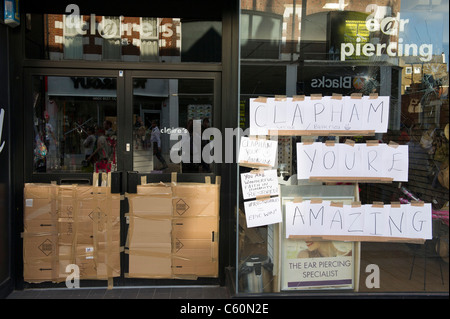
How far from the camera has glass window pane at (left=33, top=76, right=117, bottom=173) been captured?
3.98 m

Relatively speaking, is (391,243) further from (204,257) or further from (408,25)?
(408,25)

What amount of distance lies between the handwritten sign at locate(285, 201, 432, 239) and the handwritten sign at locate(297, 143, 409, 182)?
295mm

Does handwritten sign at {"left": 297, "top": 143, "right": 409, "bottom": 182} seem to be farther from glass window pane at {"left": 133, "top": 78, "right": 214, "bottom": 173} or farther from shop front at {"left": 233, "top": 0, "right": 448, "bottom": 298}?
glass window pane at {"left": 133, "top": 78, "right": 214, "bottom": 173}

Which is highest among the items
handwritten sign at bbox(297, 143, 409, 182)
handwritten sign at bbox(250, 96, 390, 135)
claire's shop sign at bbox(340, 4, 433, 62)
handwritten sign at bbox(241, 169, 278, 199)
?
claire's shop sign at bbox(340, 4, 433, 62)

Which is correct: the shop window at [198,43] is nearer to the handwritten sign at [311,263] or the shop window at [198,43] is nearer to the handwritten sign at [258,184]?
the handwritten sign at [258,184]

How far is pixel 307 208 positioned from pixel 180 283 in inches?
61.5

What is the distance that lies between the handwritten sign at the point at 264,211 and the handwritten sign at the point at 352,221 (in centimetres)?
10

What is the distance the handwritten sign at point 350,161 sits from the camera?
142 inches

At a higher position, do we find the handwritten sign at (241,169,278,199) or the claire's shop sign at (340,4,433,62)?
the claire's shop sign at (340,4,433,62)

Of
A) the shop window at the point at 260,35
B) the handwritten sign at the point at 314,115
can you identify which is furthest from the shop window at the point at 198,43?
the handwritten sign at the point at 314,115

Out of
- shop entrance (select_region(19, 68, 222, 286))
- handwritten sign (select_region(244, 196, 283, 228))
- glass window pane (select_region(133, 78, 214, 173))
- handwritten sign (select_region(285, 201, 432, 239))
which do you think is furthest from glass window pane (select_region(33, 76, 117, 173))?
handwritten sign (select_region(285, 201, 432, 239))

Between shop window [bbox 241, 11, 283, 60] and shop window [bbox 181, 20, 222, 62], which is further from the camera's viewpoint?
shop window [bbox 181, 20, 222, 62]

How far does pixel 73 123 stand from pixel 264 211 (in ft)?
7.04

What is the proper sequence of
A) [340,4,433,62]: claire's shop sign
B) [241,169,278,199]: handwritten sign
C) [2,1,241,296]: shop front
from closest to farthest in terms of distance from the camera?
[241,169,278,199]: handwritten sign → [340,4,433,62]: claire's shop sign → [2,1,241,296]: shop front
